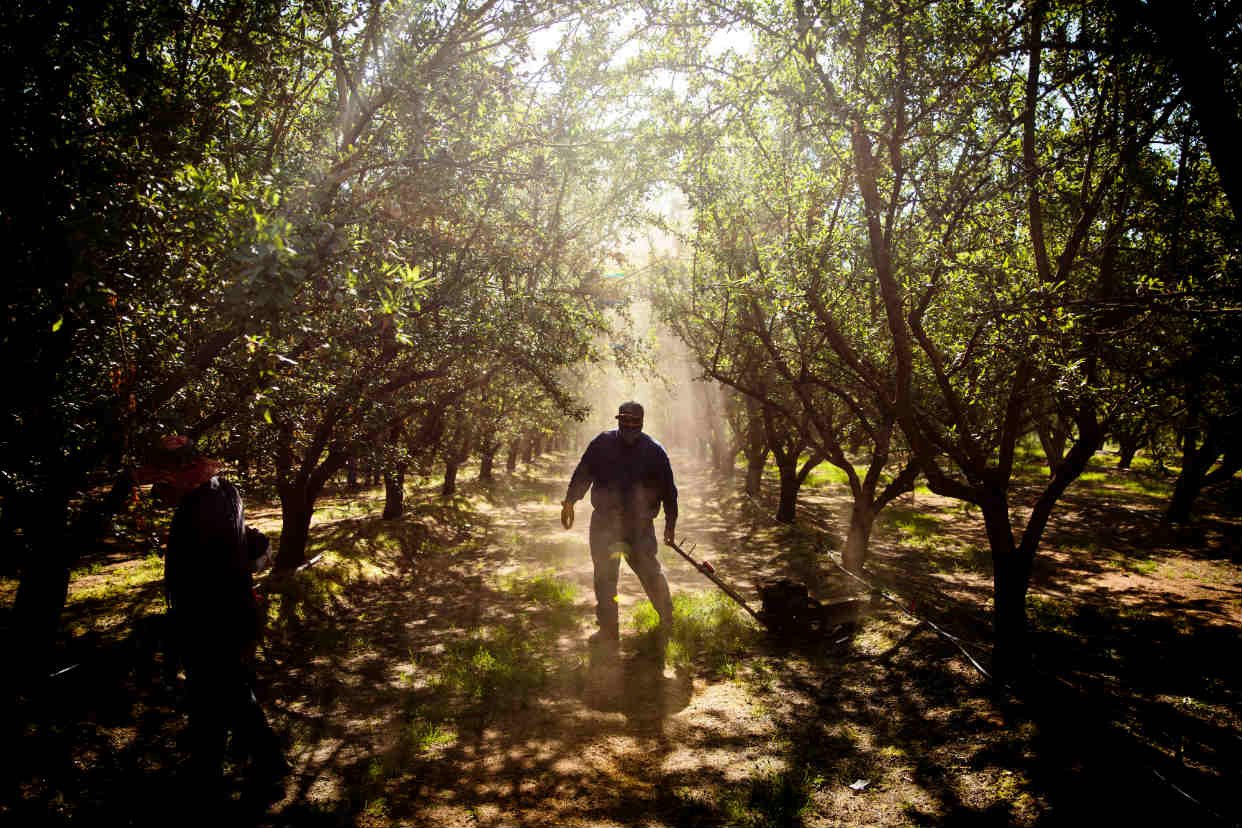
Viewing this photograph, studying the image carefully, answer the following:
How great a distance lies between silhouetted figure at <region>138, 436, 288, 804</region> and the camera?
476 centimetres

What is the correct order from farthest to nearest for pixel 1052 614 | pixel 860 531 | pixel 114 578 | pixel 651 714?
pixel 860 531
pixel 114 578
pixel 1052 614
pixel 651 714

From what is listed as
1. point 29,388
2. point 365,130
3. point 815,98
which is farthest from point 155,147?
point 815,98

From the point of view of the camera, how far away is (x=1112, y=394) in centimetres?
648

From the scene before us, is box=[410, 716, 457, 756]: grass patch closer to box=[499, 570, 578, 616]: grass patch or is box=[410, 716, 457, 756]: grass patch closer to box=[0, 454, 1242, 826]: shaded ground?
box=[0, 454, 1242, 826]: shaded ground

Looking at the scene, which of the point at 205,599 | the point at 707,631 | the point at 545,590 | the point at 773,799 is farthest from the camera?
the point at 545,590

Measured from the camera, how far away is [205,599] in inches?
188

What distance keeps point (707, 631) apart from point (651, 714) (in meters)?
2.72

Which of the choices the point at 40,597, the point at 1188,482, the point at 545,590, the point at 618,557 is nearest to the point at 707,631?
the point at 618,557

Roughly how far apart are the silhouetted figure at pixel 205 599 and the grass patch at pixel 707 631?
189 inches

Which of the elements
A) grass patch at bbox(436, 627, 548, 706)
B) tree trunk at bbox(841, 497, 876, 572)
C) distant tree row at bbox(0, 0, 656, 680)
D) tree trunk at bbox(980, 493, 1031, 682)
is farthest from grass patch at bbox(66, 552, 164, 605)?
tree trunk at bbox(841, 497, 876, 572)

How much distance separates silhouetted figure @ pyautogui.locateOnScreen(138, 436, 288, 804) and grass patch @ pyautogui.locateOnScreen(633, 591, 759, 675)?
15.8 feet

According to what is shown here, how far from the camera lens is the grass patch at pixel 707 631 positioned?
8.15 meters

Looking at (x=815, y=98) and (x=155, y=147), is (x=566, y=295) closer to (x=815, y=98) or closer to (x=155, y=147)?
(x=815, y=98)

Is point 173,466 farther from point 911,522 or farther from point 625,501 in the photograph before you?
point 911,522
